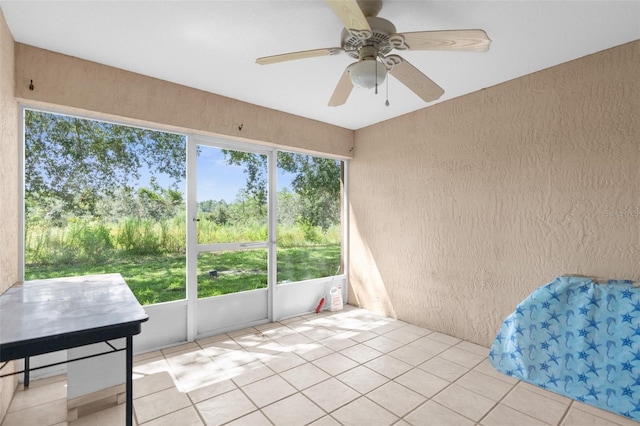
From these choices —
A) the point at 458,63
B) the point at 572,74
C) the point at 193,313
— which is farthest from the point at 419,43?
the point at 193,313

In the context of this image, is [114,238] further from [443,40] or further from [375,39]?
[443,40]

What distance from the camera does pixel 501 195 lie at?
2787 mm

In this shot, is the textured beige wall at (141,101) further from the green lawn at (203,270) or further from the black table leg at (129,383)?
the black table leg at (129,383)

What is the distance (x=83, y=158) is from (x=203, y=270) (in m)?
1.44

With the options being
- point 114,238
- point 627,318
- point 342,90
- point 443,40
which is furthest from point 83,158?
point 627,318

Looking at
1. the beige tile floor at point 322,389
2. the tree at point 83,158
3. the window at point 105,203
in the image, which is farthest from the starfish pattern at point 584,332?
the tree at point 83,158

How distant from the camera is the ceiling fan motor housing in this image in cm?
158

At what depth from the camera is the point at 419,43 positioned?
1596mm

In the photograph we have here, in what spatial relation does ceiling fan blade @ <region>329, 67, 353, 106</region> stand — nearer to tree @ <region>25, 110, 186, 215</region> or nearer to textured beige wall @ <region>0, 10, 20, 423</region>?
tree @ <region>25, 110, 186, 215</region>

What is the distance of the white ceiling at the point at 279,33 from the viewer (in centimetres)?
178

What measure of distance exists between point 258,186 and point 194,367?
6.33 ft

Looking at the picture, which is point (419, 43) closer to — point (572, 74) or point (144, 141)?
point (572, 74)

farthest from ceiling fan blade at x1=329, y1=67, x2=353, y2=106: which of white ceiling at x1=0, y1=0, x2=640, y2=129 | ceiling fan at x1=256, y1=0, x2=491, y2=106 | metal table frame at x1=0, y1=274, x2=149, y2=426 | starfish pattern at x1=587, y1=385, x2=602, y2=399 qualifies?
starfish pattern at x1=587, y1=385, x2=602, y2=399

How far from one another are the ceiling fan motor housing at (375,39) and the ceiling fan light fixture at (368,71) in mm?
88
